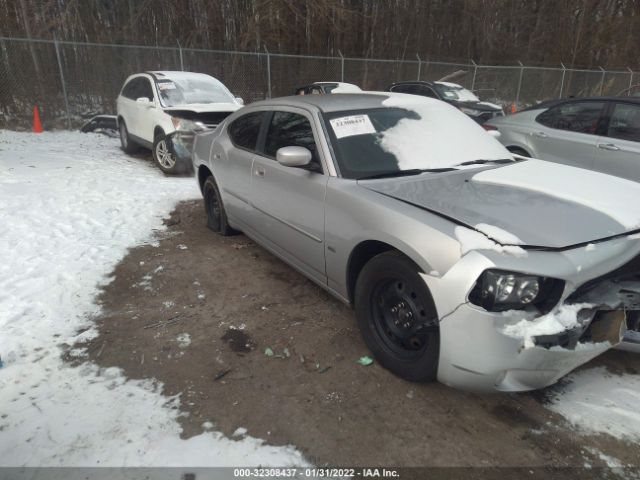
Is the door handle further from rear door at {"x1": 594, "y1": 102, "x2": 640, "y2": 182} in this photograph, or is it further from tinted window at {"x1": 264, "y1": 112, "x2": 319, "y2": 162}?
tinted window at {"x1": 264, "y1": 112, "x2": 319, "y2": 162}

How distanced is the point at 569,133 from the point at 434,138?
3.56 metres

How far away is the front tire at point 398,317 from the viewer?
93.4 inches

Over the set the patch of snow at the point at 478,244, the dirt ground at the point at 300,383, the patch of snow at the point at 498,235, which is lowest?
the dirt ground at the point at 300,383

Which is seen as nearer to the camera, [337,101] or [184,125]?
[337,101]

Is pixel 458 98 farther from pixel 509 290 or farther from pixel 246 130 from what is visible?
pixel 509 290

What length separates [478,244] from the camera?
2.15m

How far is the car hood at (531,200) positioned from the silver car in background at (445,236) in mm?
12

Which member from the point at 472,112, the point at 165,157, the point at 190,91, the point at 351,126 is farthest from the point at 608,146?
the point at 190,91

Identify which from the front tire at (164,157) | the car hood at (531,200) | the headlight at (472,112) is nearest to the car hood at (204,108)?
the front tire at (164,157)

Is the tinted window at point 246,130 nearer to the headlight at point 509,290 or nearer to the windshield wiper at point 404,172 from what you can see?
the windshield wiper at point 404,172

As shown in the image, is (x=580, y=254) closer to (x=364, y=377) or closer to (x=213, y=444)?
(x=364, y=377)

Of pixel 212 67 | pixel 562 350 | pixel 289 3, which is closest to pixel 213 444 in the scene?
pixel 562 350

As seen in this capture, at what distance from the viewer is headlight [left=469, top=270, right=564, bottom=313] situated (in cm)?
207

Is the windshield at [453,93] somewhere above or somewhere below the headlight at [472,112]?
above
